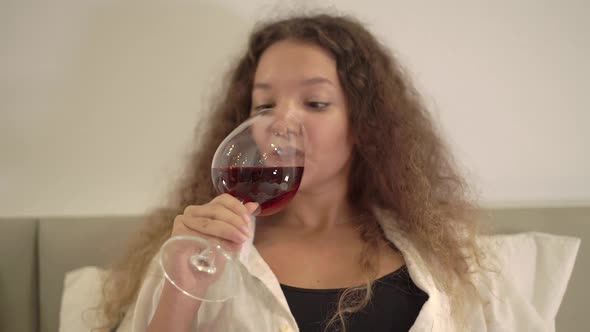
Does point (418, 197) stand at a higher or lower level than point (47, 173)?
higher

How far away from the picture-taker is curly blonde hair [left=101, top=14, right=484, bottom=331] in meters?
0.97

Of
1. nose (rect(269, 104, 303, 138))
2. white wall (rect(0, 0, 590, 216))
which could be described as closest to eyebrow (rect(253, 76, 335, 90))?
nose (rect(269, 104, 303, 138))

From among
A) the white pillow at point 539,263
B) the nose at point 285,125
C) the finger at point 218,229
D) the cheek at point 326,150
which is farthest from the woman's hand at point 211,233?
the white pillow at point 539,263

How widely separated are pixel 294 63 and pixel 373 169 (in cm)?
30

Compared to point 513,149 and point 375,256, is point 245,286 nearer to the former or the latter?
point 375,256

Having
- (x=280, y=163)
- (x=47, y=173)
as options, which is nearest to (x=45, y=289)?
(x=47, y=173)

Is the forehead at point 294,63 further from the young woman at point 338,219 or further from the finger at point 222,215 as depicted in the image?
the finger at point 222,215

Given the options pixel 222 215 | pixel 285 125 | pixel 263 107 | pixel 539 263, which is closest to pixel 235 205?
pixel 222 215

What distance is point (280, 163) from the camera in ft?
2.29

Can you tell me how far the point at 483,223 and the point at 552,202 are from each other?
25cm

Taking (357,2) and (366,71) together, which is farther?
(357,2)

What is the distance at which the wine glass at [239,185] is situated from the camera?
0.64 metres

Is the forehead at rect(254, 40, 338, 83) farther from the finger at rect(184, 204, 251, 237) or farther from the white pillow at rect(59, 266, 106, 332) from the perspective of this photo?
the white pillow at rect(59, 266, 106, 332)

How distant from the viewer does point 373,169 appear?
1.05m
